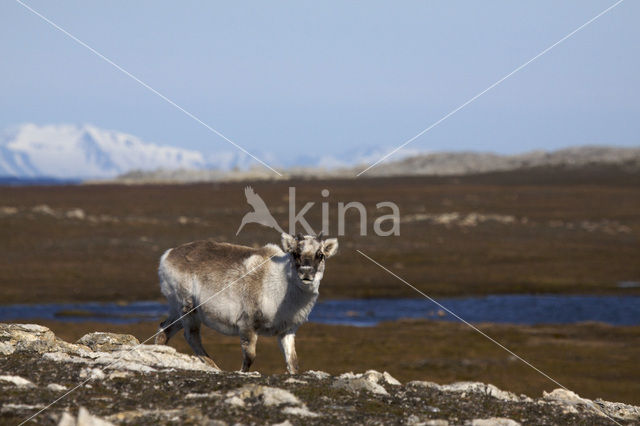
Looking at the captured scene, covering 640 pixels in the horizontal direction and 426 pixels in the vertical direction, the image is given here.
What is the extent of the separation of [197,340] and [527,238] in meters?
47.8

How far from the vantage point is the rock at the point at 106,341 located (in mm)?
13936

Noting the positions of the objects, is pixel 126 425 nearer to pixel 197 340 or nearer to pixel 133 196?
pixel 197 340

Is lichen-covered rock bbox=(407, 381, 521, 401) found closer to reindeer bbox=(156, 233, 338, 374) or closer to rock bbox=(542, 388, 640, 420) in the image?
rock bbox=(542, 388, 640, 420)

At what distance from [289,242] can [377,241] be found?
Result: 42991 mm

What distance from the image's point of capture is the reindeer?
14.3 m

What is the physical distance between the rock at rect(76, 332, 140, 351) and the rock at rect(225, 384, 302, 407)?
4.21m

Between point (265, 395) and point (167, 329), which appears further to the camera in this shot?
point (167, 329)

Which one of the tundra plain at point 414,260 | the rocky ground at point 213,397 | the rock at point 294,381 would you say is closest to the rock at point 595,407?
the rocky ground at point 213,397

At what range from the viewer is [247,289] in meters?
14.8

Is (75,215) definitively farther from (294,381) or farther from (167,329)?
(294,381)

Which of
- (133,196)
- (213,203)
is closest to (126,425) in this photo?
(213,203)

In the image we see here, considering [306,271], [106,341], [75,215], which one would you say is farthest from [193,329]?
[75,215]

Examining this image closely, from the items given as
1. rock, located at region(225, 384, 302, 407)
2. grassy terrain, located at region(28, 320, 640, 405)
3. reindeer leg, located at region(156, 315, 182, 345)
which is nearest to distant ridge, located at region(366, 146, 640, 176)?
grassy terrain, located at region(28, 320, 640, 405)

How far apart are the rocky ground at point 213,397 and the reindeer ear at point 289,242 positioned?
7.14 feet
